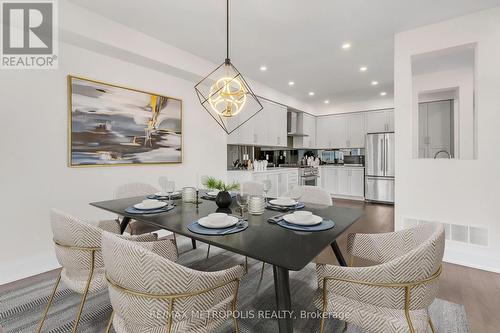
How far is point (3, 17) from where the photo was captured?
2.19 m

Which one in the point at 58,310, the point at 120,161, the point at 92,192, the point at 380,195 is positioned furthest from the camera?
the point at 380,195

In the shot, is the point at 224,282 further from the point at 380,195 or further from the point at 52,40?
the point at 380,195

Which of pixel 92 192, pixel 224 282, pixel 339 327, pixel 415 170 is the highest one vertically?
pixel 415 170

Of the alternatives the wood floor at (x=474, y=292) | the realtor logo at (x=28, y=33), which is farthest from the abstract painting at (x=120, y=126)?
the wood floor at (x=474, y=292)

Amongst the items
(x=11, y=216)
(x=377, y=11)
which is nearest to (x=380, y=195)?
(x=377, y=11)

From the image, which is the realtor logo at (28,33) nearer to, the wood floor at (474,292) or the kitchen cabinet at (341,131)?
the wood floor at (474,292)

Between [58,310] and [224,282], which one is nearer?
[224,282]

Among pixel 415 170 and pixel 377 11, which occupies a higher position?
pixel 377 11

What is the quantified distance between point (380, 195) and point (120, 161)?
5511mm

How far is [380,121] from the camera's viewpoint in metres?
6.05

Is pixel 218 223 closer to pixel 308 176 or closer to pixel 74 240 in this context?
pixel 74 240

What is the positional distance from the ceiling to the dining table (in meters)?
2.02

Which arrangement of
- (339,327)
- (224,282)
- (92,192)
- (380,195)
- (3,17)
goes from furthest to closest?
(380,195) < (92,192) < (3,17) < (339,327) < (224,282)

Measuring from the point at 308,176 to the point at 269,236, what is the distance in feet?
17.2
